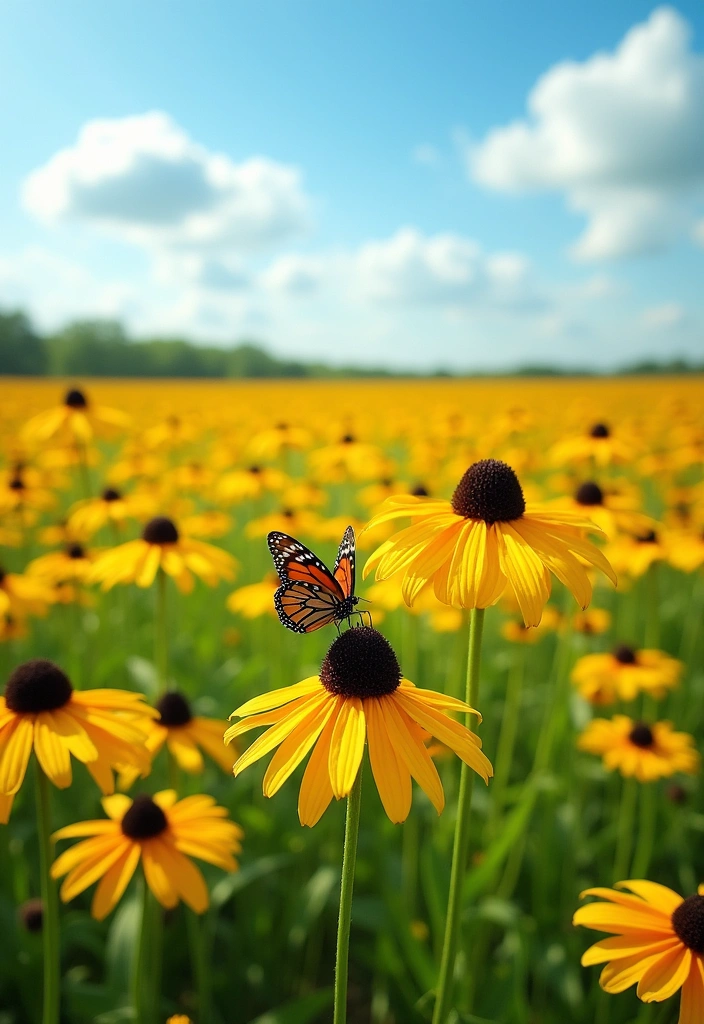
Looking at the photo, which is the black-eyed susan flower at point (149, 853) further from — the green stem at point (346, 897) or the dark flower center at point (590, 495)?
the dark flower center at point (590, 495)

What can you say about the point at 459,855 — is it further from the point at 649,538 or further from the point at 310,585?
the point at 649,538

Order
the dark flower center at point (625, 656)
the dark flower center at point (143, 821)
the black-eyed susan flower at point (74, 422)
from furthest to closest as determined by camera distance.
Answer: the black-eyed susan flower at point (74, 422), the dark flower center at point (625, 656), the dark flower center at point (143, 821)

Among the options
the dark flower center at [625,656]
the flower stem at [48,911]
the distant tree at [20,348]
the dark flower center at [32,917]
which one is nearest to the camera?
the flower stem at [48,911]

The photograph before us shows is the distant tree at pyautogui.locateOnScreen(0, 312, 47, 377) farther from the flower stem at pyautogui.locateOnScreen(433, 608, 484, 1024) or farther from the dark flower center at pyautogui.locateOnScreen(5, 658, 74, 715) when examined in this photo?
the flower stem at pyautogui.locateOnScreen(433, 608, 484, 1024)

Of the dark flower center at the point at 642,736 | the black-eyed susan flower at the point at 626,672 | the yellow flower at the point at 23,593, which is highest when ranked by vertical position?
the yellow flower at the point at 23,593

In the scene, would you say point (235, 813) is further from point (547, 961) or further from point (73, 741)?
point (73, 741)

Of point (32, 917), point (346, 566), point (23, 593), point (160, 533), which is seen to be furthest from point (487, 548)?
point (23, 593)

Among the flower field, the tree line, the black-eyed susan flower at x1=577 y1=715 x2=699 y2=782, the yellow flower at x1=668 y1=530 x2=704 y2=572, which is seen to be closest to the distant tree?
the tree line

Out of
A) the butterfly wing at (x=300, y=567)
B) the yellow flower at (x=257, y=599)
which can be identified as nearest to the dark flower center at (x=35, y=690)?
the butterfly wing at (x=300, y=567)
